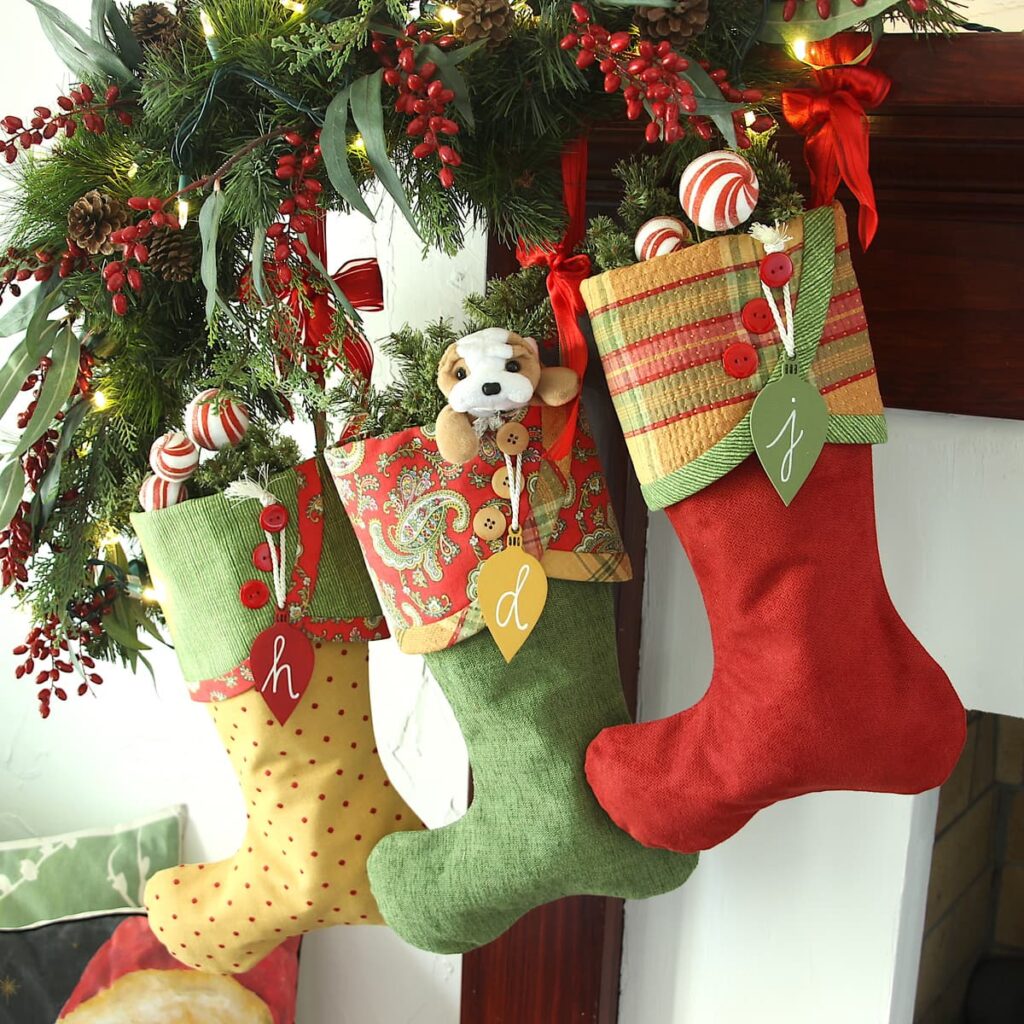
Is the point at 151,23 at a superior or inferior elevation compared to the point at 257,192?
superior

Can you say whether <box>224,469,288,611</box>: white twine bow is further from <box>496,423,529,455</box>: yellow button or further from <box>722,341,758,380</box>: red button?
<box>722,341,758,380</box>: red button

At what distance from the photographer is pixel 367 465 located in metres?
0.87

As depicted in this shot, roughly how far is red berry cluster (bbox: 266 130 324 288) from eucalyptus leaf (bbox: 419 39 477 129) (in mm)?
99

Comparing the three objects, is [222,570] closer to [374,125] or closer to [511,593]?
[511,593]

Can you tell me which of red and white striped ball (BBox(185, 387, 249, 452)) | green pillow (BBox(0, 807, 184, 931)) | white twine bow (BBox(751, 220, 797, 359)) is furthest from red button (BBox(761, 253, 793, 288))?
green pillow (BBox(0, 807, 184, 931))

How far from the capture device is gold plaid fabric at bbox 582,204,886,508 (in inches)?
30.2

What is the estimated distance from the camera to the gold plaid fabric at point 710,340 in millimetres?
768


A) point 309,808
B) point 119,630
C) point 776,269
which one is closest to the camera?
point 776,269

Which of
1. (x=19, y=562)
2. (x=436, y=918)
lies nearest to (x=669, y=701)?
(x=436, y=918)

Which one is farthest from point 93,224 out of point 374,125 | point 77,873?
point 77,873

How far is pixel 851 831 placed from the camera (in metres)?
1.07

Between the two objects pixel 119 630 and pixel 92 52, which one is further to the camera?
pixel 119 630

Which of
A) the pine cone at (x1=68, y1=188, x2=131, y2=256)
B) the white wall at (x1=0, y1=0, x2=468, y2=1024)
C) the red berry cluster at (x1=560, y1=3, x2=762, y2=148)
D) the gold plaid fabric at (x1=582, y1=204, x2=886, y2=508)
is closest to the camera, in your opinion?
the red berry cluster at (x1=560, y1=3, x2=762, y2=148)

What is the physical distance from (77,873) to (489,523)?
38.5 inches
